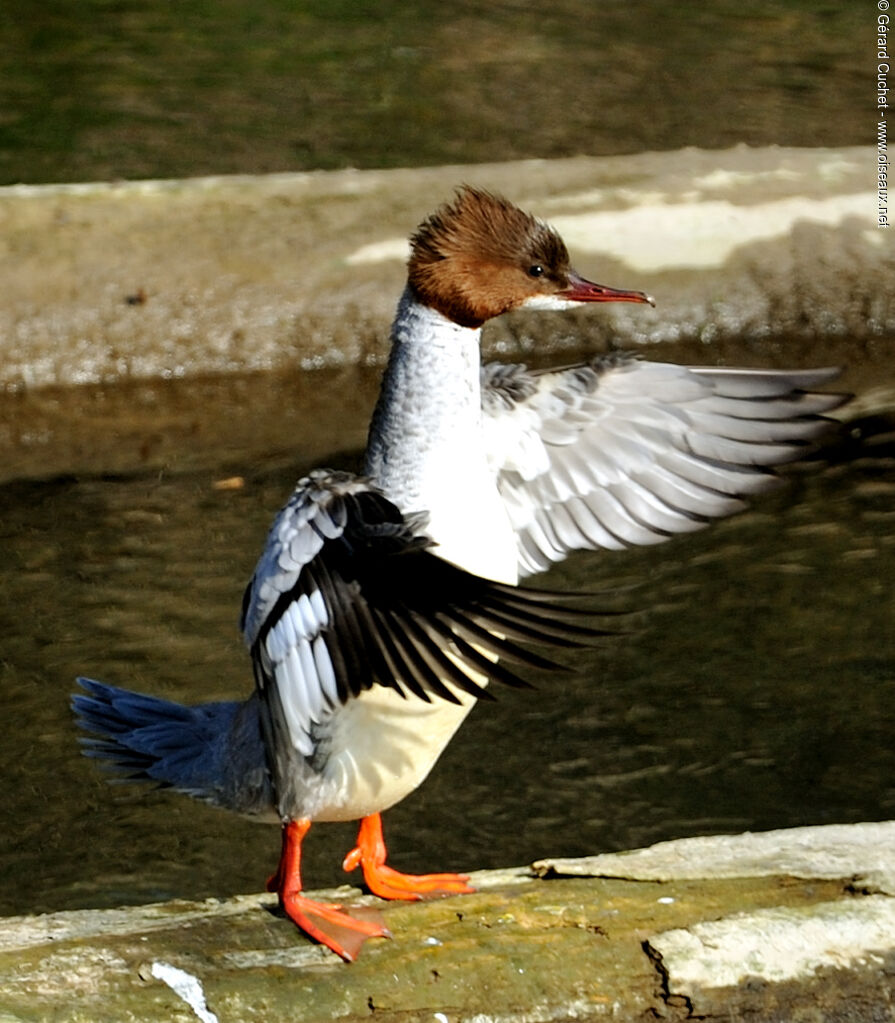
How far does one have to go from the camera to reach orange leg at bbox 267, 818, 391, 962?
2912 mm

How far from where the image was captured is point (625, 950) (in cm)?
286

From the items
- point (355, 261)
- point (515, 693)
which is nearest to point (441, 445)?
point (515, 693)

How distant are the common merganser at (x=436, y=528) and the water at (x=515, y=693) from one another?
1.61ft

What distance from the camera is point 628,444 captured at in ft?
11.4

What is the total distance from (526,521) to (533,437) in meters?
0.18

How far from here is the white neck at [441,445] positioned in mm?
3090

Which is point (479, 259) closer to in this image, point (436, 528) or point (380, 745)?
point (436, 528)

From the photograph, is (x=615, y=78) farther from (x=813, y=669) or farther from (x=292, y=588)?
(x=292, y=588)

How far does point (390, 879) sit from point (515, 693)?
1.60 metres

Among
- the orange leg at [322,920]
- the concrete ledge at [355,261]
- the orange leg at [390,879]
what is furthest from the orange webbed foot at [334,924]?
the concrete ledge at [355,261]

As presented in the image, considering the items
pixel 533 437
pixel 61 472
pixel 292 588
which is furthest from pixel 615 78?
pixel 292 588

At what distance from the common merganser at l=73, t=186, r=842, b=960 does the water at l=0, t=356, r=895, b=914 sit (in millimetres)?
492

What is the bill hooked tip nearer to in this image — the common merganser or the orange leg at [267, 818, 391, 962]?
the common merganser

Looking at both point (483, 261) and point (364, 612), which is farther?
point (483, 261)
